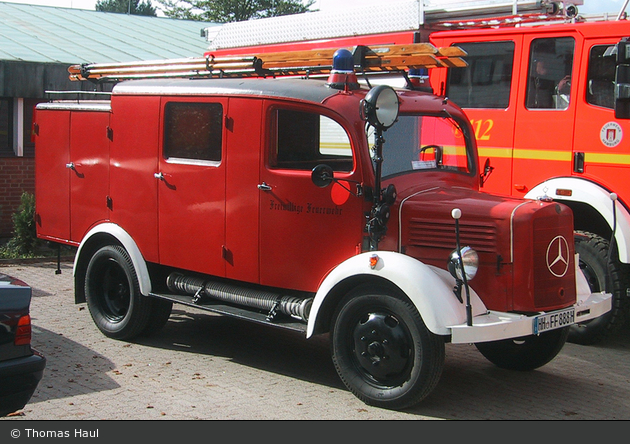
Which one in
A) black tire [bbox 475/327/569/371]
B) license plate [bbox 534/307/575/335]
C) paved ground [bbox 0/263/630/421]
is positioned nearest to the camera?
license plate [bbox 534/307/575/335]

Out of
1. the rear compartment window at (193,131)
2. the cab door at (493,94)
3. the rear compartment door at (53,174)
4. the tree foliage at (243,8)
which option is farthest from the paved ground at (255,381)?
the tree foliage at (243,8)

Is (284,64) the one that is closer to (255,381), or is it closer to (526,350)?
(255,381)

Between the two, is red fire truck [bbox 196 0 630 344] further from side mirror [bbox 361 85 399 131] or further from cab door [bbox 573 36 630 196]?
side mirror [bbox 361 85 399 131]

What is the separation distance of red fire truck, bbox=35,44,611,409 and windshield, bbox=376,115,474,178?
0.01 m

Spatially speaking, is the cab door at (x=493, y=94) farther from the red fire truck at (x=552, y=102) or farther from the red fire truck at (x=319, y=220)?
the red fire truck at (x=319, y=220)

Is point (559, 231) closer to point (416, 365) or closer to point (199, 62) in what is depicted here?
point (416, 365)

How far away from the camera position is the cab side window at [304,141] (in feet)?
21.3

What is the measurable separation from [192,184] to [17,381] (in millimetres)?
2801

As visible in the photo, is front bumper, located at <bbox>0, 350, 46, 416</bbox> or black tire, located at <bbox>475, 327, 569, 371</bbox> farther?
black tire, located at <bbox>475, 327, 569, 371</bbox>

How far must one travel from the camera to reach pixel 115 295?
8078 mm

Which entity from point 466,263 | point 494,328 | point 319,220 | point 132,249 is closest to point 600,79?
point 466,263

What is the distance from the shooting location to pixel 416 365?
5.66 m

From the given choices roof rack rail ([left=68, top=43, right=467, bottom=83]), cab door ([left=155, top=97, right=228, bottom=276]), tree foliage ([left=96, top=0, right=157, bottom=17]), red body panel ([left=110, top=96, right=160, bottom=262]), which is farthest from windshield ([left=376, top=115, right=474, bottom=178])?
tree foliage ([left=96, top=0, right=157, bottom=17])

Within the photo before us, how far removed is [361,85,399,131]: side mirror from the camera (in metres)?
5.92
